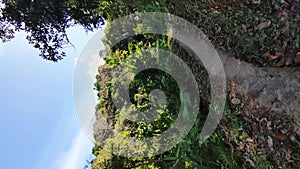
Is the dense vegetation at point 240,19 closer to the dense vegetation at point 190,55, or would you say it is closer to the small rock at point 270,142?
the dense vegetation at point 190,55

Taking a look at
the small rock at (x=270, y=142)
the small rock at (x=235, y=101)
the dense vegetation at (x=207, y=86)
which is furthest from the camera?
the small rock at (x=235, y=101)

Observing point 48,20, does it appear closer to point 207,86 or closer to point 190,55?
point 190,55

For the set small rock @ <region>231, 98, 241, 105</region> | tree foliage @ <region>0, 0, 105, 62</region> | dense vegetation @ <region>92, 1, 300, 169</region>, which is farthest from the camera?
tree foliage @ <region>0, 0, 105, 62</region>

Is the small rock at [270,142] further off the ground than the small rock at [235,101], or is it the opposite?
the small rock at [235,101]

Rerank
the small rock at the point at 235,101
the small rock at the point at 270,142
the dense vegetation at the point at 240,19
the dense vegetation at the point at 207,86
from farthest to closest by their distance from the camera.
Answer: the small rock at the point at 235,101
the small rock at the point at 270,142
the dense vegetation at the point at 207,86
the dense vegetation at the point at 240,19

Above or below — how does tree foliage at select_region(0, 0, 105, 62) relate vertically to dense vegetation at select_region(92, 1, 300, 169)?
above

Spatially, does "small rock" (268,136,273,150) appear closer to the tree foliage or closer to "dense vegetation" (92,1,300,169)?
"dense vegetation" (92,1,300,169)

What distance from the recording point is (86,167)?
5824mm

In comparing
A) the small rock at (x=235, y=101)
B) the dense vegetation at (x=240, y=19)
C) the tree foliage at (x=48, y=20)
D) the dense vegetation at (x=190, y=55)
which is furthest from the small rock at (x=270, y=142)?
the tree foliage at (x=48, y=20)

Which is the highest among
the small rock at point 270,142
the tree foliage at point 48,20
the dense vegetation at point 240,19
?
the tree foliage at point 48,20

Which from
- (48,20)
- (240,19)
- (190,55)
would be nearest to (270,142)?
(240,19)

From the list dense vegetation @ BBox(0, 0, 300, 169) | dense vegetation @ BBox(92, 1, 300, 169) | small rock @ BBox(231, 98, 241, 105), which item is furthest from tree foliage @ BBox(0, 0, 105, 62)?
small rock @ BBox(231, 98, 241, 105)

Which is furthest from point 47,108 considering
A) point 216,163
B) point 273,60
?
point 273,60

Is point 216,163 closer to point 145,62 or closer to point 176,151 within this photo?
point 176,151
